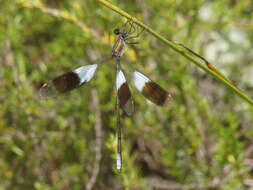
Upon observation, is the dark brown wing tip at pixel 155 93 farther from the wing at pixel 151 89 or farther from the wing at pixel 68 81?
the wing at pixel 68 81

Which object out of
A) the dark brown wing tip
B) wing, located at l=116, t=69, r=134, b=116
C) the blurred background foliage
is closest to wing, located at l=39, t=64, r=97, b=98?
wing, located at l=116, t=69, r=134, b=116

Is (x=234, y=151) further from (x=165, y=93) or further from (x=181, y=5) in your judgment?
(x=181, y=5)

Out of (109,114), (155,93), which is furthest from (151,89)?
(109,114)

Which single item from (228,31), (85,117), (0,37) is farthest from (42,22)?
(228,31)

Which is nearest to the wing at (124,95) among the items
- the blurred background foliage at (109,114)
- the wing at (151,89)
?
the wing at (151,89)

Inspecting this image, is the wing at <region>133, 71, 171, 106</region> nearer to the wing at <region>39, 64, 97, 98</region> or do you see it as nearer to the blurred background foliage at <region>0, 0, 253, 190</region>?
the wing at <region>39, 64, 97, 98</region>

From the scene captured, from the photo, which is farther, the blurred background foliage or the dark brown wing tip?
the blurred background foliage

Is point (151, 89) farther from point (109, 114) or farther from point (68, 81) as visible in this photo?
point (109, 114)
